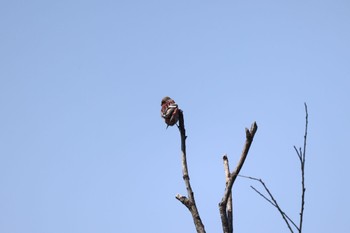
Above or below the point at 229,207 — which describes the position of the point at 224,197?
below

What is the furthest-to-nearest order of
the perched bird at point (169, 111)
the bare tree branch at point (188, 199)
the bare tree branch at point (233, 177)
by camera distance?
1. the perched bird at point (169, 111)
2. the bare tree branch at point (188, 199)
3. the bare tree branch at point (233, 177)

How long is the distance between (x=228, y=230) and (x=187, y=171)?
881 mm

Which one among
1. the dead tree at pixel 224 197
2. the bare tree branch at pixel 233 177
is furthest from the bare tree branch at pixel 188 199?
the bare tree branch at pixel 233 177

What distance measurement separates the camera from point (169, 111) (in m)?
5.23

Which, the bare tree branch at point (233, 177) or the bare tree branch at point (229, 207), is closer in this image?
the bare tree branch at point (233, 177)

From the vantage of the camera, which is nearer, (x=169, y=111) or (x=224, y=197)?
(x=224, y=197)

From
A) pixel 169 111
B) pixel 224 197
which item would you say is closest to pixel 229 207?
pixel 224 197

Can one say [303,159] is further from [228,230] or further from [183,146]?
[183,146]

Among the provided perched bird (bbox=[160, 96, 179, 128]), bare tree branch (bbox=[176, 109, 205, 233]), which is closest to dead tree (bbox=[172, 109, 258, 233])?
bare tree branch (bbox=[176, 109, 205, 233])

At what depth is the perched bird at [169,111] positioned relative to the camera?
5.14 metres

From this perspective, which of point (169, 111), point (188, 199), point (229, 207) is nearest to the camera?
point (188, 199)

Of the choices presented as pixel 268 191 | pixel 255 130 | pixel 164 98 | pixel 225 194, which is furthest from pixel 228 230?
pixel 164 98

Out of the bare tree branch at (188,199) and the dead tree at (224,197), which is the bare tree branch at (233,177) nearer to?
the dead tree at (224,197)

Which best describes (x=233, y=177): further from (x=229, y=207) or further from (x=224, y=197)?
(x=229, y=207)
